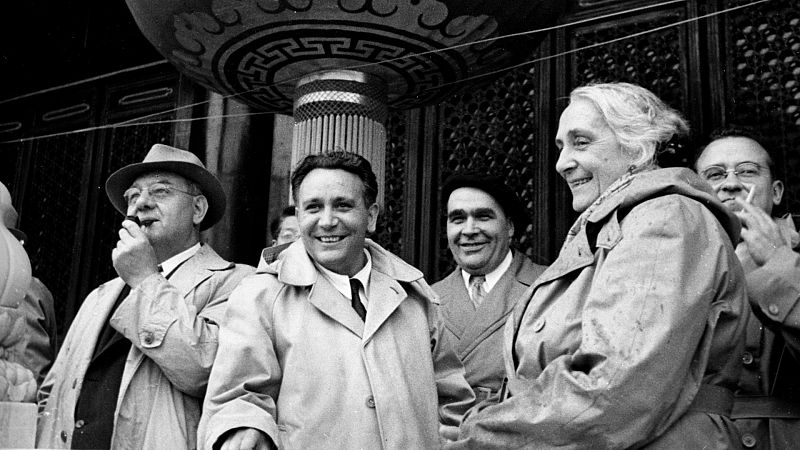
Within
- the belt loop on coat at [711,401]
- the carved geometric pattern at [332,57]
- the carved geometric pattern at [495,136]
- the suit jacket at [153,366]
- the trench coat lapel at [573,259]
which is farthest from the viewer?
the carved geometric pattern at [495,136]

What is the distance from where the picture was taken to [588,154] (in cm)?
250

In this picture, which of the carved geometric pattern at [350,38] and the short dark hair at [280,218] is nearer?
the carved geometric pattern at [350,38]

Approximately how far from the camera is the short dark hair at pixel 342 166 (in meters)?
2.75

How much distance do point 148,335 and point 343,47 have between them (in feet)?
3.80

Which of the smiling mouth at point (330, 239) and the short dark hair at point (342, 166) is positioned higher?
the short dark hair at point (342, 166)

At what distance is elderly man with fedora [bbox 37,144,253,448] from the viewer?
283 cm

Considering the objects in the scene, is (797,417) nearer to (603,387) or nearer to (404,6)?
(603,387)

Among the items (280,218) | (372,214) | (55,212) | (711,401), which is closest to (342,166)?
(372,214)

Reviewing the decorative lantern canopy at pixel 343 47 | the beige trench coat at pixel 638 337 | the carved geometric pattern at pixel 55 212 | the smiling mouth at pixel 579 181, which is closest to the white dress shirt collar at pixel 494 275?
the decorative lantern canopy at pixel 343 47

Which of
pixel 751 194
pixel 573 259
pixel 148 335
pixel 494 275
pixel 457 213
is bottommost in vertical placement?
pixel 148 335

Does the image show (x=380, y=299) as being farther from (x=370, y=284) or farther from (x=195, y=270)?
(x=195, y=270)

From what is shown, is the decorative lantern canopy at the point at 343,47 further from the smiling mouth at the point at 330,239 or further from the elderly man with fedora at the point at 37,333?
the elderly man with fedora at the point at 37,333

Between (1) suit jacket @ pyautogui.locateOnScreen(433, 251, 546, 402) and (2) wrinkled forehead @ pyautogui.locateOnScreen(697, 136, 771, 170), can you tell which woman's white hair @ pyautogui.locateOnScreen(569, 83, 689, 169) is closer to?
(2) wrinkled forehead @ pyautogui.locateOnScreen(697, 136, 771, 170)

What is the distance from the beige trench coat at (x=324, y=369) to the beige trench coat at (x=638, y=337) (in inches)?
15.0
